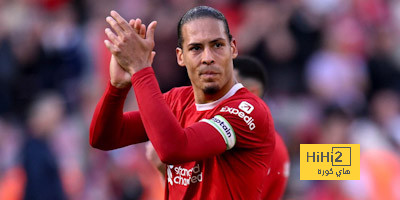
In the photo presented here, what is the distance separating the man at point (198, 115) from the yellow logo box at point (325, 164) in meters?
1.54

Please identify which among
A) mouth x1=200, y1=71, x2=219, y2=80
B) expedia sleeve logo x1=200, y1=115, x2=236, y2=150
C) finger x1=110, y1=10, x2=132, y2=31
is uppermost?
finger x1=110, y1=10, x2=132, y2=31

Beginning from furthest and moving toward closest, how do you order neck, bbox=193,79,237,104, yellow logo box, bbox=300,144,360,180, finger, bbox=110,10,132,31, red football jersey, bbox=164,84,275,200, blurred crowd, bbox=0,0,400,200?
blurred crowd, bbox=0,0,400,200
yellow logo box, bbox=300,144,360,180
neck, bbox=193,79,237,104
red football jersey, bbox=164,84,275,200
finger, bbox=110,10,132,31

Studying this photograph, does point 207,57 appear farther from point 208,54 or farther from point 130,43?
point 130,43

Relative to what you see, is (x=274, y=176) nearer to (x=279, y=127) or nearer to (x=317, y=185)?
(x=317, y=185)

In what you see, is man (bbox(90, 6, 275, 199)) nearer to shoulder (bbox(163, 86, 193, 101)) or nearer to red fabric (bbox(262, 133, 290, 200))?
shoulder (bbox(163, 86, 193, 101))

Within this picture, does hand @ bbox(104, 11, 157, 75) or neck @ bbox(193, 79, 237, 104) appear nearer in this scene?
hand @ bbox(104, 11, 157, 75)

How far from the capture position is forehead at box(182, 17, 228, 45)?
3.35 m

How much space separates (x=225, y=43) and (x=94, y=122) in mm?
878

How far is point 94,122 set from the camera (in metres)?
3.58

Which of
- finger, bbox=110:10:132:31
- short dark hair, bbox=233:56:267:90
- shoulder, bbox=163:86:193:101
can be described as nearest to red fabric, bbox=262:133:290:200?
short dark hair, bbox=233:56:267:90

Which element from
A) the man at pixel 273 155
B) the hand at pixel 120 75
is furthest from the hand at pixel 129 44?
the man at pixel 273 155

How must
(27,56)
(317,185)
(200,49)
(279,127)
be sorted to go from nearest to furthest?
(200,49), (317,185), (279,127), (27,56)

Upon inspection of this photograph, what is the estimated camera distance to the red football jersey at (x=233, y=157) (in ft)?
10.7

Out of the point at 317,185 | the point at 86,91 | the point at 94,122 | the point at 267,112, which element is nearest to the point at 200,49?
the point at 267,112
